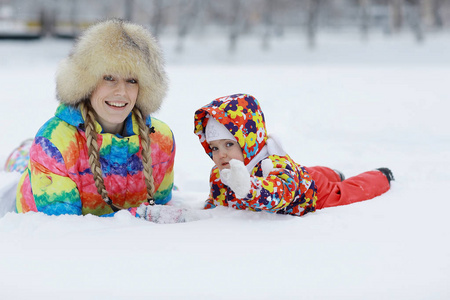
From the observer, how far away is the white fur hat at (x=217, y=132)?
2664 mm

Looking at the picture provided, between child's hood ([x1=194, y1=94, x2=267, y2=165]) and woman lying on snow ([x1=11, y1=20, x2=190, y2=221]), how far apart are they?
1.34 ft

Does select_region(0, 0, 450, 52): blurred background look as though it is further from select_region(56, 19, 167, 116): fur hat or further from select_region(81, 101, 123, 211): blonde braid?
select_region(81, 101, 123, 211): blonde braid

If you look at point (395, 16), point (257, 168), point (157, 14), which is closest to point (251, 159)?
point (257, 168)

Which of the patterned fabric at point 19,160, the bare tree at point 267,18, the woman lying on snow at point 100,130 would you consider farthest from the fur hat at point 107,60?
the bare tree at point 267,18

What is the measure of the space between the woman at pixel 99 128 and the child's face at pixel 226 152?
419mm

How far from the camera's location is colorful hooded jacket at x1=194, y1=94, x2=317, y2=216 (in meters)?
2.43

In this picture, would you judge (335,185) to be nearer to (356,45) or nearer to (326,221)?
(326,221)

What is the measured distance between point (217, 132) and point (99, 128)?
65 centimetres

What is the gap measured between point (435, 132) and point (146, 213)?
4.82 m

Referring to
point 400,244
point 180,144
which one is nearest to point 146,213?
point 400,244

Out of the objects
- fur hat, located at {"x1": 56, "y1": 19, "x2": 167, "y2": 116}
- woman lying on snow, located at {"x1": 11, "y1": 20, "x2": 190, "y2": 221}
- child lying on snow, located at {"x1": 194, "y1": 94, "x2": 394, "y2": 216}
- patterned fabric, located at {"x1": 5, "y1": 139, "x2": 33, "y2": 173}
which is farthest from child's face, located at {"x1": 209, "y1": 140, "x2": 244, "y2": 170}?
patterned fabric, located at {"x1": 5, "y1": 139, "x2": 33, "y2": 173}

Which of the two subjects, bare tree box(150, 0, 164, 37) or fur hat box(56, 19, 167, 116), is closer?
fur hat box(56, 19, 167, 116)

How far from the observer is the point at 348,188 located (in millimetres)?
3271

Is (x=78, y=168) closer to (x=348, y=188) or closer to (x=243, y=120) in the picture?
(x=243, y=120)
